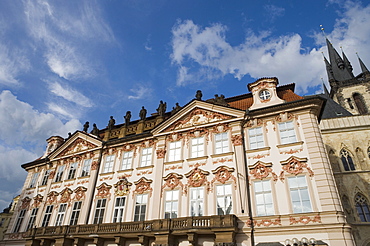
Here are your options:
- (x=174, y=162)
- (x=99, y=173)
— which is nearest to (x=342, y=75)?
(x=174, y=162)

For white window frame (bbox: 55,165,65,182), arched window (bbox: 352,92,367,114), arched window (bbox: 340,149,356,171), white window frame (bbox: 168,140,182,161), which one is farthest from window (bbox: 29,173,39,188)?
arched window (bbox: 352,92,367,114)

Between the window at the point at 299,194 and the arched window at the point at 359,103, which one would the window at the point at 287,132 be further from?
the arched window at the point at 359,103

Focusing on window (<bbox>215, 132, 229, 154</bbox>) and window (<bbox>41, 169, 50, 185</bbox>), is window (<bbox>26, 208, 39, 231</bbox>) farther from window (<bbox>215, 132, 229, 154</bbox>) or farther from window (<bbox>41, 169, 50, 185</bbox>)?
window (<bbox>215, 132, 229, 154</bbox>)

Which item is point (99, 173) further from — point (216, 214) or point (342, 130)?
point (342, 130)

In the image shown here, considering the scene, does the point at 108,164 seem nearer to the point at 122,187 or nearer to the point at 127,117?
the point at 122,187

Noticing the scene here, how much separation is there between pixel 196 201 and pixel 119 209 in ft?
23.2

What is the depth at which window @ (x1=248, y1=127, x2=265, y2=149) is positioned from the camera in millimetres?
18375

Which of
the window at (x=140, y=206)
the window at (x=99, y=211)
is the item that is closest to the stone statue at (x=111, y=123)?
the window at (x=99, y=211)

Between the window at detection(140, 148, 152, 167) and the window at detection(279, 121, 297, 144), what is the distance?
1110 cm

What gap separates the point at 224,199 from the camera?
17281mm

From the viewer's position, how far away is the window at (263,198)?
15.9 m

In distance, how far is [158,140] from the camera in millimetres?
22234

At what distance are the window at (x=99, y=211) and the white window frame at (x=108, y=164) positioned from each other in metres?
2.82

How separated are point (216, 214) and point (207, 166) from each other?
3572 mm
